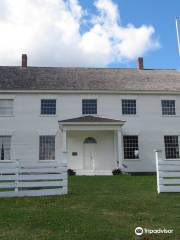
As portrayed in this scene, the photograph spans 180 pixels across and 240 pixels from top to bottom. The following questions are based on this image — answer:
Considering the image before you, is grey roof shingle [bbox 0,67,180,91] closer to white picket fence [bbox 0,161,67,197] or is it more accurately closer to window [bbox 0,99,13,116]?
window [bbox 0,99,13,116]

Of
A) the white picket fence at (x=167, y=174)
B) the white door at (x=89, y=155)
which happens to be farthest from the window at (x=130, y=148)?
the white picket fence at (x=167, y=174)

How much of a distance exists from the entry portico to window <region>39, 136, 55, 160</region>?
1115 millimetres

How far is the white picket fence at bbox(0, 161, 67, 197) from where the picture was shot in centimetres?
1080

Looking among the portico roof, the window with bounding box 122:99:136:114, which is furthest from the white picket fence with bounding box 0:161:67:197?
the window with bounding box 122:99:136:114

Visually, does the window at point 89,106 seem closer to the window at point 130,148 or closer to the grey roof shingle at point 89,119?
the grey roof shingle at point 89,119

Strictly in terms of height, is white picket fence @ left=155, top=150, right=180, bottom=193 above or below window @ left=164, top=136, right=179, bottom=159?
below

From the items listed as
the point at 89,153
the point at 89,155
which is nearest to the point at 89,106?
the point at 89,153

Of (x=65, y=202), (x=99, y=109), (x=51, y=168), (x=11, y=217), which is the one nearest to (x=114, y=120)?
(x=99, y=109)

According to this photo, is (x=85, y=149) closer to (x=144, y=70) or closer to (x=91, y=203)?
(x=144, y=70)

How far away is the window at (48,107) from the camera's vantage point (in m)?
25.6

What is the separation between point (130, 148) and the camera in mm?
25547

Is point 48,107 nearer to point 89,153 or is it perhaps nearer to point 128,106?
point 89,153

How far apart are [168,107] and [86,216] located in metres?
20.2

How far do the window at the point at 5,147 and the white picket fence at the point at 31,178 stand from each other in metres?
13.7
